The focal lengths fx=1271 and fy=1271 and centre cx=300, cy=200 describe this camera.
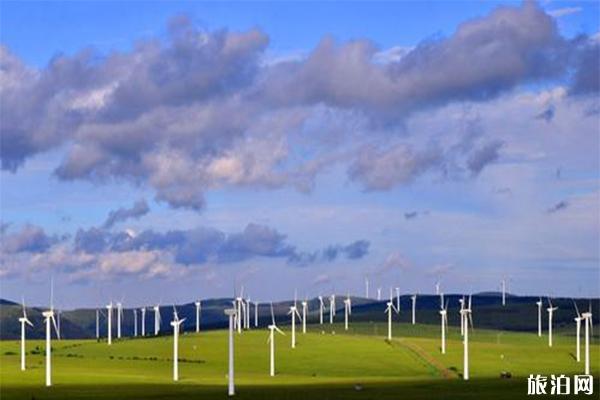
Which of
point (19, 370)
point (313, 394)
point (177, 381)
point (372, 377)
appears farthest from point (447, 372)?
point (313, 394)

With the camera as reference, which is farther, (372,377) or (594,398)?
(372,377)

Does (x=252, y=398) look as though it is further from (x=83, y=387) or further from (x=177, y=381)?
(x=177, y=381)

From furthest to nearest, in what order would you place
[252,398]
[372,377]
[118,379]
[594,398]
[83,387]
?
[372,377], [118,379], [83,387], [252,398], [594,398]

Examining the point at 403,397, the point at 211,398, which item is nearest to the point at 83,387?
the point at 211,398

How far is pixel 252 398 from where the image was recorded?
4318 inches

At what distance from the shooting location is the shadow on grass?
112m

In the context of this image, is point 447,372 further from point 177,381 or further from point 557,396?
point 557,396

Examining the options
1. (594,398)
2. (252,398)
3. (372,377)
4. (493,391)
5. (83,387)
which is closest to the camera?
(594,398)

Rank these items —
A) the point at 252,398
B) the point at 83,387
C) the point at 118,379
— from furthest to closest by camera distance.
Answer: the point at 118,379 < the point at 83,387 < the point at 252,398

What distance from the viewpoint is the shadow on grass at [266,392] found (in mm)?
111625

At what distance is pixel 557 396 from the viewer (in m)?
102

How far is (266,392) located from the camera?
123 meters

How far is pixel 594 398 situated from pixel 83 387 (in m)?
61.5

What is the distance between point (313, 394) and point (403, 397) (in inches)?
340
